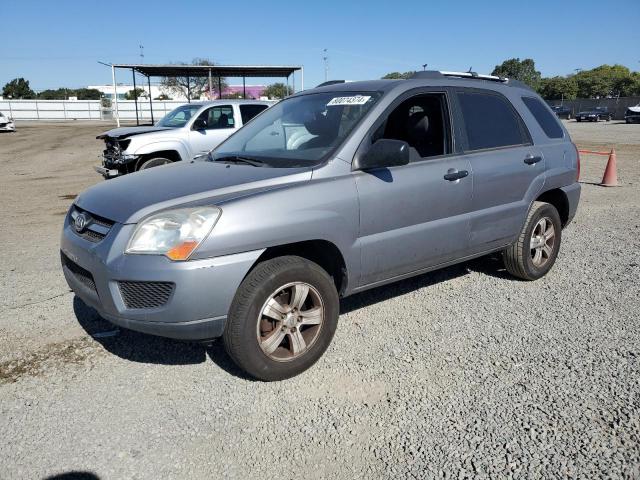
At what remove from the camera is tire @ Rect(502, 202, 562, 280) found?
4.82 metres

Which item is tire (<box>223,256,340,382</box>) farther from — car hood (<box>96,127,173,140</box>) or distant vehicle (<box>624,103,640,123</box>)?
distant vehicle (<box>624,103,640,123</box>)

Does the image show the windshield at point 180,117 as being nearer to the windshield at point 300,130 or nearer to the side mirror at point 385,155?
the windshield at point 300,130

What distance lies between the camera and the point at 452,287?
4.88 meters

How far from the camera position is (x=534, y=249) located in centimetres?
502

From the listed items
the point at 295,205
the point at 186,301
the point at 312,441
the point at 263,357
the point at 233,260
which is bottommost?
the point at 312,441

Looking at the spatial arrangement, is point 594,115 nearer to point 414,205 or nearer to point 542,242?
point 542,242

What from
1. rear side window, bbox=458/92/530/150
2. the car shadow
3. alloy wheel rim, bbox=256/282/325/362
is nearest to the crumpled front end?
the car shadow

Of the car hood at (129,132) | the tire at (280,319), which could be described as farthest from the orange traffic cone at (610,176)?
the tire at (280,319)

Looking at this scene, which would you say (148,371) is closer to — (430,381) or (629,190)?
(430,381)

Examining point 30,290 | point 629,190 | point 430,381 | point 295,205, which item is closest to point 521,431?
point 430,381

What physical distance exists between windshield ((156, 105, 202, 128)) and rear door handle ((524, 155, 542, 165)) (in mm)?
7677

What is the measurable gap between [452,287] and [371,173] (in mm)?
1846

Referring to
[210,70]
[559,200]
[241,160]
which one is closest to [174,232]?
[241,160]

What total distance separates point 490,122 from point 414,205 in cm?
133
